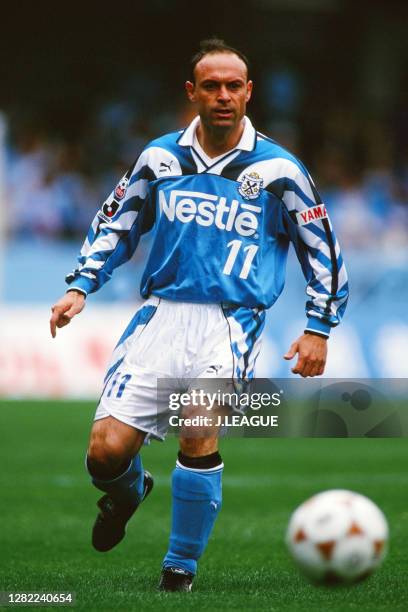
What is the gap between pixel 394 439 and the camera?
13148mm

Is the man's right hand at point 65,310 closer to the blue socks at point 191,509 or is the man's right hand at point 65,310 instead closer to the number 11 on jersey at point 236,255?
the number 11 on jersey at point 236,255

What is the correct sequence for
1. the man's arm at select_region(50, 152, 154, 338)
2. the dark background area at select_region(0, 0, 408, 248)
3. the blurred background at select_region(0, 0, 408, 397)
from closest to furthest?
the man's arm at select_region(50, 152, 154, 338) → the blurred background at select_region(0, 0, 408, 397) → the dark background area at select_region(0, 0, 408, 248)

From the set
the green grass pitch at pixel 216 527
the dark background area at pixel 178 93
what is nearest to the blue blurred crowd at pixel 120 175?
the dark background area at pixel 178 93

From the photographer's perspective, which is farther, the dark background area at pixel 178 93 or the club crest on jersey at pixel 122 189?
the dark background area at pixel 178 93

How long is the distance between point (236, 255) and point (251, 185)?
31 centimetres

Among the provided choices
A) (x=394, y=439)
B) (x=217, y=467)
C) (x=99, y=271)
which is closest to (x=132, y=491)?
(x=217, y=467)

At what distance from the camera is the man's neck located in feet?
19.0

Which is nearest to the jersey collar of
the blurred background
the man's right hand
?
the man's right hand

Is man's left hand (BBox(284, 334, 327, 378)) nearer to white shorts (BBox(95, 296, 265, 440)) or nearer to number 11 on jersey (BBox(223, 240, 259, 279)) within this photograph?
white shorts (BBox(95, 296, 265, 440))

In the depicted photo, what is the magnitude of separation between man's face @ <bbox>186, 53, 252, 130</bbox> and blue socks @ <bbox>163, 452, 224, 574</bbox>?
4.72ft

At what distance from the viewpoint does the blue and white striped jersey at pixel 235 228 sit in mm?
5742

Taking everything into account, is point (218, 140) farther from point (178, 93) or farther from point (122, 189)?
point (178, 93)

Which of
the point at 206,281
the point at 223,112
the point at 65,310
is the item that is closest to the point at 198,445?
the point at 206,281

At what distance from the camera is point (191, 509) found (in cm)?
566
